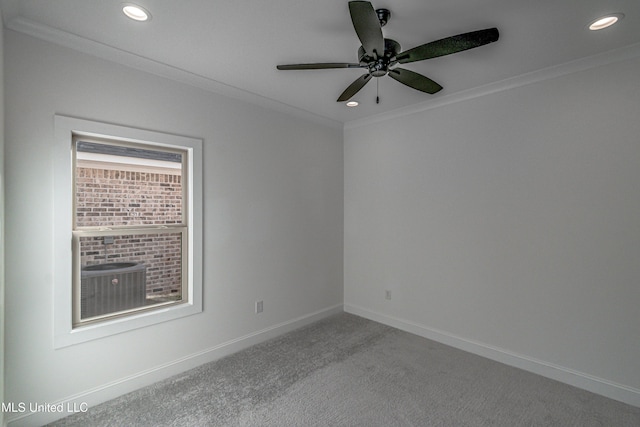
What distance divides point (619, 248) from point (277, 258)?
3.04 m

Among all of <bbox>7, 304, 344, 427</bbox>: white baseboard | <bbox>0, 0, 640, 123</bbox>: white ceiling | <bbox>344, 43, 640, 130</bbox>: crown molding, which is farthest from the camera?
<bbox>344, 43, 640, 130</bbox>: crown molding

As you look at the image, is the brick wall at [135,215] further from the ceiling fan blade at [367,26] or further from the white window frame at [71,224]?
the ceiling fan blade at [367,26]

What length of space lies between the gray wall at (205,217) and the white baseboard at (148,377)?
0.01 metres

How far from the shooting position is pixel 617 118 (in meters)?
2.38

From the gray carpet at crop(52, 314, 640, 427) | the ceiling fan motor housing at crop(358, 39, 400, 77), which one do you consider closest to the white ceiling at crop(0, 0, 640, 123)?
the ceiling fan motor housing at crop(358, 39, 400, 77)

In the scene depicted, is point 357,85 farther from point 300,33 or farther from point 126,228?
point 126,228

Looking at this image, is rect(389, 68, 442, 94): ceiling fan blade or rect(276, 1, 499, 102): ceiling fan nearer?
rect(276, 1, 499, 102): ceiling fan

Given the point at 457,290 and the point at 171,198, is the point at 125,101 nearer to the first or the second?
the point at 171,198

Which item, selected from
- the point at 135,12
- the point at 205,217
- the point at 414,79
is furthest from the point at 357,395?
the point at 135,12

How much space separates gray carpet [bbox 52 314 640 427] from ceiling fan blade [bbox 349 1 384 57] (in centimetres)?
242

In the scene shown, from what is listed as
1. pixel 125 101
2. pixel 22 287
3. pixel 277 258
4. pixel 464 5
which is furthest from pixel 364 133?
pixel 22 287

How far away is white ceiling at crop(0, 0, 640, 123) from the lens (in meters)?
1.85

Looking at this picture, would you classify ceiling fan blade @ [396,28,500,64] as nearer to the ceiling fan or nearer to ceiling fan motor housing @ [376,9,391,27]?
the ceiling fan

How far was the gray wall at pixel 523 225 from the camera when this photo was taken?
238 centimetres
